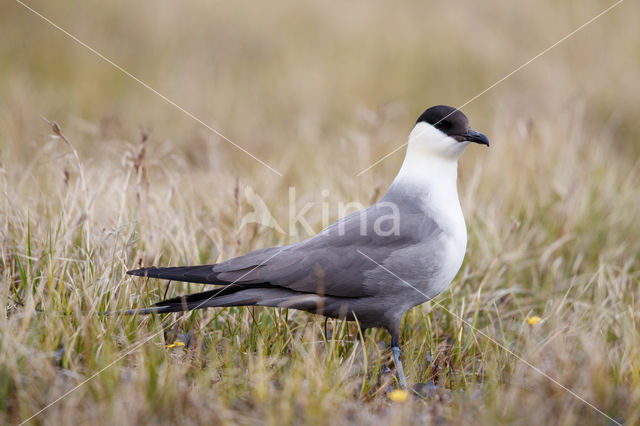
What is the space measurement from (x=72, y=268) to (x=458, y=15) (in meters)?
7.22

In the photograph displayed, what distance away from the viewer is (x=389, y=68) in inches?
315

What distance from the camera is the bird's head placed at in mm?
3215

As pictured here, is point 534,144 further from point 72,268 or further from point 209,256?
point 72,268

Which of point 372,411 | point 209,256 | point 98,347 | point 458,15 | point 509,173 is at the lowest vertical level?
point 372,411

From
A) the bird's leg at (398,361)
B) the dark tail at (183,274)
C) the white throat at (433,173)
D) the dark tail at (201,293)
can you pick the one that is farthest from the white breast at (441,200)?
the dark tail at (183,274)

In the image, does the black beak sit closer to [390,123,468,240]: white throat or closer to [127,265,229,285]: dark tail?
[390,123,468,240]: white throat

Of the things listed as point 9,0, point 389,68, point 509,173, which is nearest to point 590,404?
point 509,173

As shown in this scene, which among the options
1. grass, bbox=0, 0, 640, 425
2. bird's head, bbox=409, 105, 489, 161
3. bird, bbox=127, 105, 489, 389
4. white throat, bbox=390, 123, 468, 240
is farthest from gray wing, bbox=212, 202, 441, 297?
bird's head, bbox=409, 105, 489, 161

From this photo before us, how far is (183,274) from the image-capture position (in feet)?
9.30

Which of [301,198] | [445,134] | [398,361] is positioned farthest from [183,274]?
[301,198]

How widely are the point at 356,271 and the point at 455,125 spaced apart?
938 mm

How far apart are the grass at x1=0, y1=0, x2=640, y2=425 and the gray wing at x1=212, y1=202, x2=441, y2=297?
0.90 feet

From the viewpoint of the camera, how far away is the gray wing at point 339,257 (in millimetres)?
2969

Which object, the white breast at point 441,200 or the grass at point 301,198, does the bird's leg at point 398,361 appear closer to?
the grass at point 301,198
